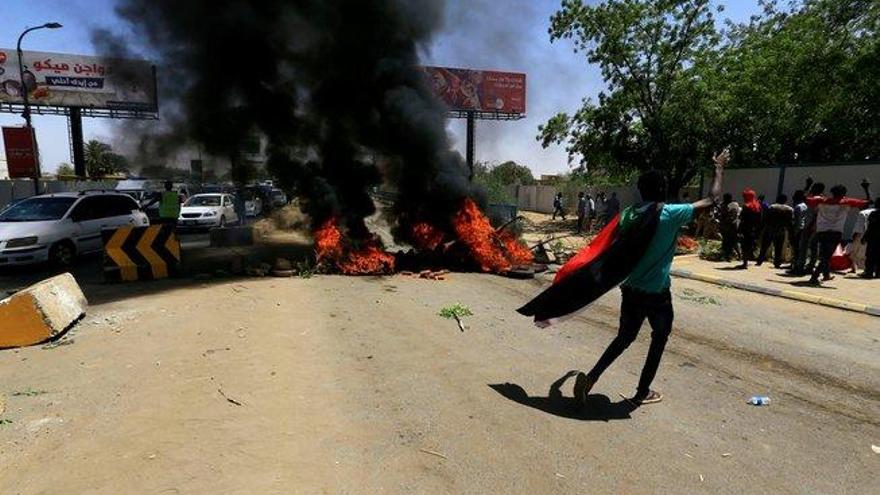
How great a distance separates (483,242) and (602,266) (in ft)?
24.0

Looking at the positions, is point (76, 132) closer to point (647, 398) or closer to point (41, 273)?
point (41, 273)

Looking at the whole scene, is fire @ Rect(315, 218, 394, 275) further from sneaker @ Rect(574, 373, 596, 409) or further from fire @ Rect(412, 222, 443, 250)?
sneaker @ Rect(574, 373, 596, 409)

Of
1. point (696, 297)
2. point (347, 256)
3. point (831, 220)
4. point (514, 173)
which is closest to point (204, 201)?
point (347, 256)

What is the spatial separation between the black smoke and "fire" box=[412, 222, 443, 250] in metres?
1.26

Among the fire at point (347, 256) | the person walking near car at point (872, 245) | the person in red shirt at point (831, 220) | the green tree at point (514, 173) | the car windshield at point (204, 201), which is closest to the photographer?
the person in red shirt at point (831, 220)

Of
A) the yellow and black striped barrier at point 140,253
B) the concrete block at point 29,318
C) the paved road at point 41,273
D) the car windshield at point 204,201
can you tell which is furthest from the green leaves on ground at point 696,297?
the car windshield at point 204,201

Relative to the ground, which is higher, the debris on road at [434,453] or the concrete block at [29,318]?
the concrete block at [29,318]

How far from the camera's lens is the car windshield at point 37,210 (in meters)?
11.4

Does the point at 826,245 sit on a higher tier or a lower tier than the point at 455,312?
higher

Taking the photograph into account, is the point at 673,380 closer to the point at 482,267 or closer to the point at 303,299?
the point at 303,299

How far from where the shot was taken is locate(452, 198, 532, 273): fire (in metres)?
11.4

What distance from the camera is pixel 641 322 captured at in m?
4.18

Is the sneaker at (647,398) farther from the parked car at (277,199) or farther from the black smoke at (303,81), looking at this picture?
the parked car at (277,199)

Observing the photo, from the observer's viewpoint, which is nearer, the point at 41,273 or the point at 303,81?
the point at 41,273
